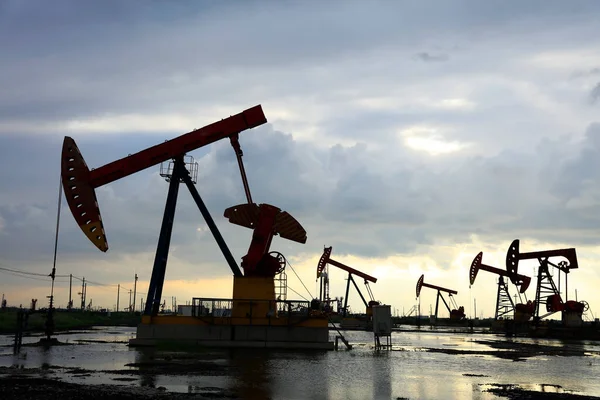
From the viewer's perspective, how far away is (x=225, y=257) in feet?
116

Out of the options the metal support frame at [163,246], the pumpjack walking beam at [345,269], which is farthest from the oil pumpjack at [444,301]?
the metal support frame at [163,246]

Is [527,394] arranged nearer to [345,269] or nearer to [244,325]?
[244,325]

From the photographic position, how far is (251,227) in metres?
35.3

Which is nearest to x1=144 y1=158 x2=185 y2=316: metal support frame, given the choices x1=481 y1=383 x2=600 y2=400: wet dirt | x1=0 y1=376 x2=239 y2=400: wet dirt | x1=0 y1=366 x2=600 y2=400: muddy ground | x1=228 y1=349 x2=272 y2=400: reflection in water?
x1=228 y1=349 x2=272 y2=400: reflection in water

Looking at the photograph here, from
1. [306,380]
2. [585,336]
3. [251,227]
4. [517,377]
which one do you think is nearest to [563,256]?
[585,336]

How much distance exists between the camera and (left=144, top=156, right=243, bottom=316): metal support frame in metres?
34.2

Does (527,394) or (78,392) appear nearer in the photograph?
(78,392)

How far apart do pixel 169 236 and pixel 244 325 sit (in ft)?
20.4

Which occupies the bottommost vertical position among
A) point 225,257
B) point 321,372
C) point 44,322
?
point 321,372

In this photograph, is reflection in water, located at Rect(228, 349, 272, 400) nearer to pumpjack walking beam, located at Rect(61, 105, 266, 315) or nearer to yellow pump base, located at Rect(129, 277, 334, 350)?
yellow pump base, located at Rect(129, 277, 334, 350)

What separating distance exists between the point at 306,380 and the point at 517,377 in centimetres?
801

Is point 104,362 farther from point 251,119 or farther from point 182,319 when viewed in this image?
point 251,119

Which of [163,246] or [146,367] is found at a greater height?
[163,246]

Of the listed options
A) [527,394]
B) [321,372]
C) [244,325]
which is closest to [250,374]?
[321,372]
